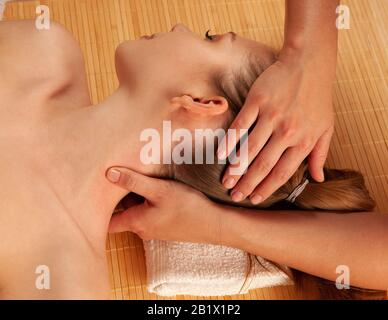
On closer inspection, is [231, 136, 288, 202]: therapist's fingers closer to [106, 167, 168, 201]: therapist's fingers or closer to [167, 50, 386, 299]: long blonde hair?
[167, 50, 386, 299]: long blonde hair

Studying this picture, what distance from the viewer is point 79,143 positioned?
3.79 ft

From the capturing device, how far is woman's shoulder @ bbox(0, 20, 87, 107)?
1233 mm

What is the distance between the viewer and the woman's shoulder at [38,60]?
123cm

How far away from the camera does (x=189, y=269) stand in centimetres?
136

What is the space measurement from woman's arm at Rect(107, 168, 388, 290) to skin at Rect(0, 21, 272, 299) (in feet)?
0.38

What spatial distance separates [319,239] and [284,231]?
9 cm

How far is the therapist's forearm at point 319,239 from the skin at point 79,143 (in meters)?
0.29

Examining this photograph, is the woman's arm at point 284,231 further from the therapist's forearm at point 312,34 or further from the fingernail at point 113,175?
the therapist's forearm at point 312,34

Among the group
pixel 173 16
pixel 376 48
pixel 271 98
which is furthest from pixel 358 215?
pixel 173 16

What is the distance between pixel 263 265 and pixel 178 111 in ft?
1.72

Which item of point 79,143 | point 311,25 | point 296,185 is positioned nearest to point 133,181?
point 79,143

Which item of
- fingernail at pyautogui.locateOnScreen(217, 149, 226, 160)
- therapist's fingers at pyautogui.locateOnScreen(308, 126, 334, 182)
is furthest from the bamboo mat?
fingernail at pyautogui.locateOnScreen(217, 149, 226, 160)

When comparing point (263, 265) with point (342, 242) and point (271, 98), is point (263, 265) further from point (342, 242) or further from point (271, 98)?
point (271, 98)
